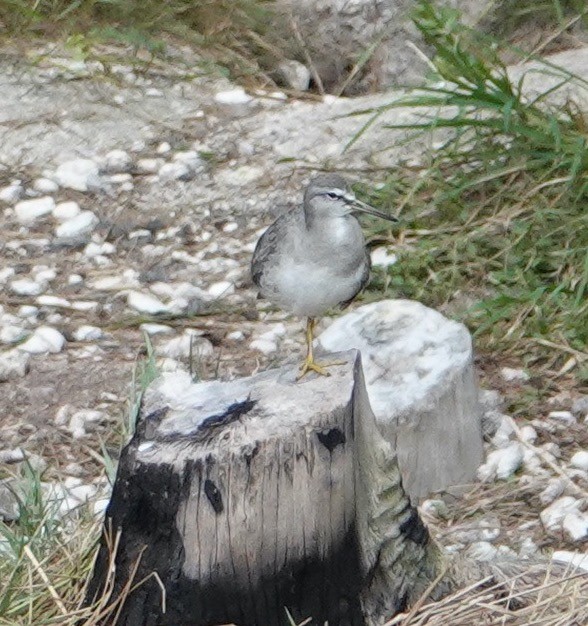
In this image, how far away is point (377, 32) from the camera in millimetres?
6609

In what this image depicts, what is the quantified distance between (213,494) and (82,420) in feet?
5.70

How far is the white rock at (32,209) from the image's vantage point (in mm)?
5684

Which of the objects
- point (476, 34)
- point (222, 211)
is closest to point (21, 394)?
point (222, 211)

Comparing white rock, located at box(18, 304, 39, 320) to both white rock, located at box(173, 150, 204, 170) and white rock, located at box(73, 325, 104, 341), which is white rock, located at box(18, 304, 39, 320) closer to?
white rock, located at box(73, 325, 104, 341)

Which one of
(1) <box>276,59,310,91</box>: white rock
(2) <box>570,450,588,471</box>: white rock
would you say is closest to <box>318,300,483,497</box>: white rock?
(2) <box>570,450,588,471</box>: white rock

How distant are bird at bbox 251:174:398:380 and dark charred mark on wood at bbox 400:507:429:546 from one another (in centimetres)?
67

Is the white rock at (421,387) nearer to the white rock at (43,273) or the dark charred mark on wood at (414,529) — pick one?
the dark charred mark on wood at (414,529)

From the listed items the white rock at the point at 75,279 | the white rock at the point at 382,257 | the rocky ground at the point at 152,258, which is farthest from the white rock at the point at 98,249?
the white rock at the point at 382,257

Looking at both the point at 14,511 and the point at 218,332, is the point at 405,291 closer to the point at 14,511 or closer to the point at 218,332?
the point at 218,332

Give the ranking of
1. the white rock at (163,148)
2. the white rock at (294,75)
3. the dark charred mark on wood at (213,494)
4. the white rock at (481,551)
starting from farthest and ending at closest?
the white rock at (294,75), the white rock at (163,148), the white rock at (481,551), the dark charred mark on wood at (213,494)

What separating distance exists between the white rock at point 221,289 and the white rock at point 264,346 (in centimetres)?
36

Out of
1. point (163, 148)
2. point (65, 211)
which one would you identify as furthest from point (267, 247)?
point (163, 148)

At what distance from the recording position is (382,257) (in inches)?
207

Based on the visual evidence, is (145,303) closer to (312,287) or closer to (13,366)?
(13,366)
